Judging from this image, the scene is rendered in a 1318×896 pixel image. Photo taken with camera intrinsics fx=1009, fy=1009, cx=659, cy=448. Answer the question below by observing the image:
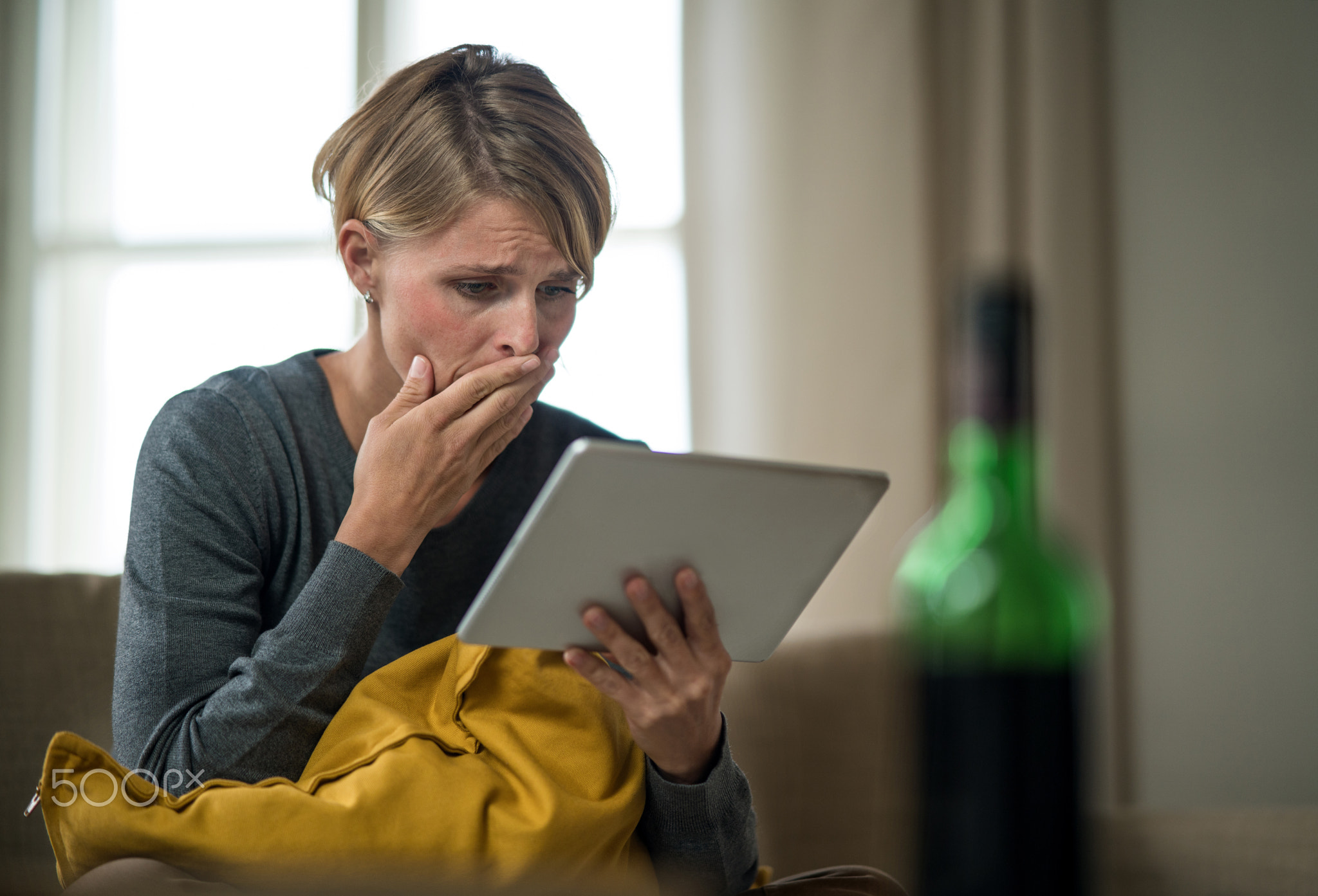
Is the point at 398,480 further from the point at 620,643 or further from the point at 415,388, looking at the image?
the point at 620,643

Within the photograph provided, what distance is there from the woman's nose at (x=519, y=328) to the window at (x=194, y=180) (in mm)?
1384

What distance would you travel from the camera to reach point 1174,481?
222 cm

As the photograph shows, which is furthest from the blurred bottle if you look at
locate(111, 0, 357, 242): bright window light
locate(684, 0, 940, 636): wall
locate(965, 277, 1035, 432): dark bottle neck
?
locate(111, 0, 357, 242): bright window light

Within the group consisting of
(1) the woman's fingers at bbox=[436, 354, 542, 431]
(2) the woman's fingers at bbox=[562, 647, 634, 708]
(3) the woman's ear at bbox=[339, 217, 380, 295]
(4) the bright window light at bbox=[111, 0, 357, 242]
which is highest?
(4) the bright window light at bbox=[111, 0, 357, 242]

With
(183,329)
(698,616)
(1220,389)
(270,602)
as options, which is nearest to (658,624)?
(698,616)

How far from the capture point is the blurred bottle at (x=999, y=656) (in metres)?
0.41

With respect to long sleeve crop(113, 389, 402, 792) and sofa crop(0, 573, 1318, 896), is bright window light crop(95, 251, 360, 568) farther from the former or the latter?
long sleeve crop(113, 389, 402, 792)

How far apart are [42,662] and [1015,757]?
5.20ft

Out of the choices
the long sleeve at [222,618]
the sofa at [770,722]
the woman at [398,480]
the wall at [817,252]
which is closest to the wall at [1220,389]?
the wall at [817,252]

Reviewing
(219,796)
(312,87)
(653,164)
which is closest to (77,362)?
(312,87)

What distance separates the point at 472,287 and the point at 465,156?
0.15 metres

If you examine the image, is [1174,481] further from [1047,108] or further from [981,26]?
[981,26]

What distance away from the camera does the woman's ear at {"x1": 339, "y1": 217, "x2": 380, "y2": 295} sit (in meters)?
1.19

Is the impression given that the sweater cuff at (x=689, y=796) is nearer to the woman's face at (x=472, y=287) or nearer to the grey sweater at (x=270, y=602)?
the grey sweater at (x=270, y=602)
